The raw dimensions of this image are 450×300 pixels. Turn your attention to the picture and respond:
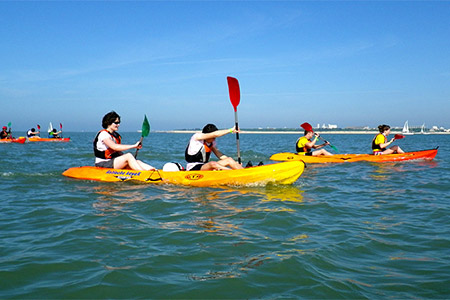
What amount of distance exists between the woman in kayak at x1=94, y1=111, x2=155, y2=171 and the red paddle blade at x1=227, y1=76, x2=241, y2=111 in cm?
265

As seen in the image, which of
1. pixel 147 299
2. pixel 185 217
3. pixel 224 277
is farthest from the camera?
pixel 185 217

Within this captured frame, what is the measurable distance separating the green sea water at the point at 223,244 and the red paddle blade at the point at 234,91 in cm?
272

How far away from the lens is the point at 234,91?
9.38 meters

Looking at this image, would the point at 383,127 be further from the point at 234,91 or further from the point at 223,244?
the point at 223,244

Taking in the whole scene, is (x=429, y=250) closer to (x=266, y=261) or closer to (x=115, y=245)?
(x=266, y=261)

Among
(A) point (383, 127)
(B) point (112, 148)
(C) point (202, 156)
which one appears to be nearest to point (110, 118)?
(B) point (112, 148)

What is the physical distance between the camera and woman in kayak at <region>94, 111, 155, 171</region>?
8.41 meters

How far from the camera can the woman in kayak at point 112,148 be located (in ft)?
27.6

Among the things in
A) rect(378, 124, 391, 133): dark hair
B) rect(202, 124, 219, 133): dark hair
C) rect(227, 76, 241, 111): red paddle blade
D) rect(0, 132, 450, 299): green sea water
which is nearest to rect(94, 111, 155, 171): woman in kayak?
rect(0, 132, 450, 299): green sea water

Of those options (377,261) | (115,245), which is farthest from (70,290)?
(377,261)

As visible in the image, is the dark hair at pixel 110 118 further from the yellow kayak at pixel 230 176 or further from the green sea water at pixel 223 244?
the green sea water at pixel 223 244

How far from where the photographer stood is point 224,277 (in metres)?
3.24

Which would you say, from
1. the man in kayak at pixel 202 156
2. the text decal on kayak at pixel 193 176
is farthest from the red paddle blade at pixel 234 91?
the text decal on kayak at pixel 193 176

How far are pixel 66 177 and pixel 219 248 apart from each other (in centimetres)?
709
